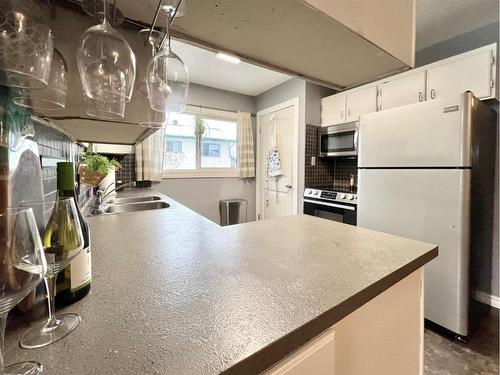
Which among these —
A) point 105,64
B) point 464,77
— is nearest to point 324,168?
point 464,77

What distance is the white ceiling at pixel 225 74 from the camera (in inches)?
97.4

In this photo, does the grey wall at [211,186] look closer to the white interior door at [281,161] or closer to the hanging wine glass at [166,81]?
the white interior door at [281,161]

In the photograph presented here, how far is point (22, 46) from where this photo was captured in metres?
0.44

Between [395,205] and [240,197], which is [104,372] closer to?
[395,205]

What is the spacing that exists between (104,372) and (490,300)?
2.84 meters

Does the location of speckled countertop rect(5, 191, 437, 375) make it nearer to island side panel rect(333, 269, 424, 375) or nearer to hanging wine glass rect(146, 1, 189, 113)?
island side panel rect(333, 269, 424, 375)

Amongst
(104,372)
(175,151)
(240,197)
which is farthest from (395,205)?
(175,151)

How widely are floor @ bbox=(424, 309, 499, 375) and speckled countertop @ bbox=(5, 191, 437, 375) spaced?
1.10 m

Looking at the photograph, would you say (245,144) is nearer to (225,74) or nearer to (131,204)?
(225,74)

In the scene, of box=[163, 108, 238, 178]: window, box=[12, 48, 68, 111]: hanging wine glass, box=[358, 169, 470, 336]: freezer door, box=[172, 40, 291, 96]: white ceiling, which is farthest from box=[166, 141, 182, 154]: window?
box=[12, 48, 68, 111]: hanging wine glass

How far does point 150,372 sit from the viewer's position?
0.32 meters

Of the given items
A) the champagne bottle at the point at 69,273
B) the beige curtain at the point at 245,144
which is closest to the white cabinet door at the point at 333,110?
the beige curtain at the point at 245,144

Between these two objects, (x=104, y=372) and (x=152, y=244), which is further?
(x=152, y=244)

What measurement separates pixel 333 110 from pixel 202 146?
1.82 meters
